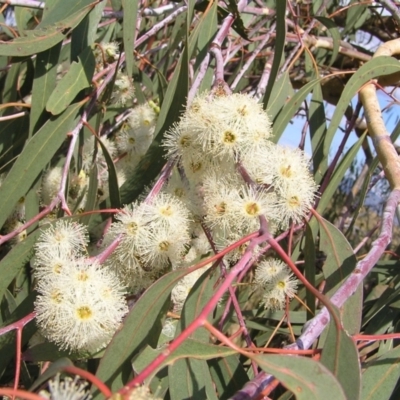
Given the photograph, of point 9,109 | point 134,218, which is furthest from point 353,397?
point 9,109

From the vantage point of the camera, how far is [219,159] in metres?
1.09

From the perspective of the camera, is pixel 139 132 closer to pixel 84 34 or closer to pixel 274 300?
pixel 84 34

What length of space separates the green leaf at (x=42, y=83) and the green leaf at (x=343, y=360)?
0.95m

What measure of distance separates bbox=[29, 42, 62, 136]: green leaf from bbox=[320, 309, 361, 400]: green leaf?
37.3 inches

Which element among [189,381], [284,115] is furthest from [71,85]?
[189,381]

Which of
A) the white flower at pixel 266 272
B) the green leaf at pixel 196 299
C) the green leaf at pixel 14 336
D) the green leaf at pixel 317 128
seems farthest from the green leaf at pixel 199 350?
the green leaf at pixel 317 128

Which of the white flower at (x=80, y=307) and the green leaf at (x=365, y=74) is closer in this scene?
the white flower at (x=80, y=307)

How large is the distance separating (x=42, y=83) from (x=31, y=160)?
0.77ft

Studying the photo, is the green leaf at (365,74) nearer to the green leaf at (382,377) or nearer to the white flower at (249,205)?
the white flower at (249,205)

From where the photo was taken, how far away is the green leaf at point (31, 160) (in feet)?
4.31

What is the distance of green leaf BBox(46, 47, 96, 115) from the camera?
4.47 feet

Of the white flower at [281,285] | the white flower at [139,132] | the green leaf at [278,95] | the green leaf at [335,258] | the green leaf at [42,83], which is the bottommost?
the white flower at [281,285]

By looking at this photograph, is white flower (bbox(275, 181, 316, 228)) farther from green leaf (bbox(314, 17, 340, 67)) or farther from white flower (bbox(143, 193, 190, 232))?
green leaf (bbox(314, 17, 340, 67))

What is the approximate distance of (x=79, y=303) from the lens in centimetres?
96
